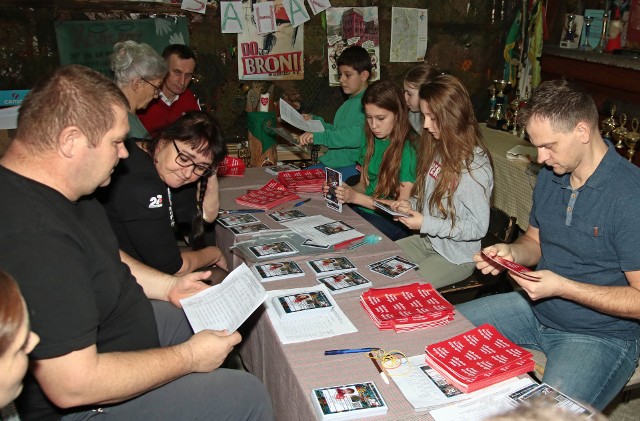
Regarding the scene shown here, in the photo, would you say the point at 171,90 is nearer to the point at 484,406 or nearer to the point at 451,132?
the point at 451,132

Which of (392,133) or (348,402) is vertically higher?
(392,133)

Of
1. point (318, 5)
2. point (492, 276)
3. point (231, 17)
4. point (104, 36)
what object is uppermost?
point (318, 5)

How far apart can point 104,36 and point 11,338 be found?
170 inches

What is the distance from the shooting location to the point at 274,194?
353 centimetres

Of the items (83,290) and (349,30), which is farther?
(349,30)

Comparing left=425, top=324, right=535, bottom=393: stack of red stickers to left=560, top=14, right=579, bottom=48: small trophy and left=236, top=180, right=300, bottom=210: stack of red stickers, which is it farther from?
left=560, top=14, right=579, bottom=48: small trophy

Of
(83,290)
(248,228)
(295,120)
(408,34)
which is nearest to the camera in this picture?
(83,290)

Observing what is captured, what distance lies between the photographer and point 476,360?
5.95 ft

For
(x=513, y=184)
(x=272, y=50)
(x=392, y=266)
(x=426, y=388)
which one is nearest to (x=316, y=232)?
(x=392, y=266)

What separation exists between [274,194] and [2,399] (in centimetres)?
239

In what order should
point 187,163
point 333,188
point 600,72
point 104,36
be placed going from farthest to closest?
point 104,36
point 600,72
point 333,188
point 187,163

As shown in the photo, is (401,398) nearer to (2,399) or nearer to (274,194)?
(2,399)

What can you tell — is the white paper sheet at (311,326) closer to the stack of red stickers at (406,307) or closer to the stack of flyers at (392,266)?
the stack of red stickers at (406,307)

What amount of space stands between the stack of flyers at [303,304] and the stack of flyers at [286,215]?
961 millimetres
